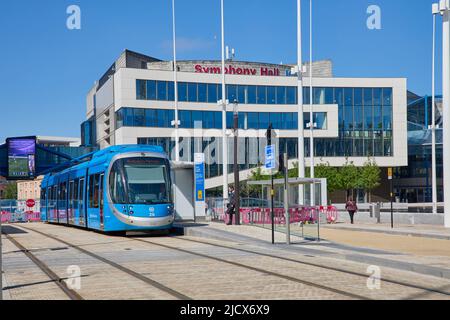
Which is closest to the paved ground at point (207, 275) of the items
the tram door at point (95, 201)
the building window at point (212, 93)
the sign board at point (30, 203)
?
the tram door at point (95, 201)

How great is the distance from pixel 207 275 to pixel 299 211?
1899cm

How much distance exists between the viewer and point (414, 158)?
293 feet

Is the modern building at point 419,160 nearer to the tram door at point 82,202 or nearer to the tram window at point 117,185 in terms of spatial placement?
the tram door at point 82,202

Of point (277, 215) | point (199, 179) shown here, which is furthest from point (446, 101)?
point (199, 179)

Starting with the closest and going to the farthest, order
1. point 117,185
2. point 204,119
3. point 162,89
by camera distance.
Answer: point 117,185, point 162,89, point 204,119

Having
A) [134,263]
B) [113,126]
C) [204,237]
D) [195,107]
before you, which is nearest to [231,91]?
[195,107]

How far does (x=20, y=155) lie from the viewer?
57.9 metres

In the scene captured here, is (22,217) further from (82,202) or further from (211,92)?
(211,92)

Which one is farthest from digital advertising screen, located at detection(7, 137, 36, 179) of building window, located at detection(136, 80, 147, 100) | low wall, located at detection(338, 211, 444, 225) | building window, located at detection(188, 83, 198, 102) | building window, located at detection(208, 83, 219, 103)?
low wall, located at detection(338, 211, 444, 225)
